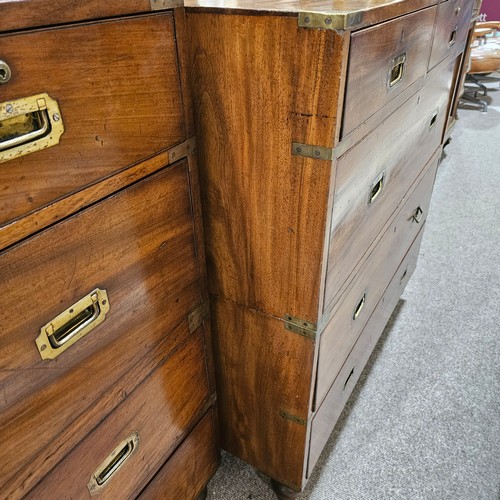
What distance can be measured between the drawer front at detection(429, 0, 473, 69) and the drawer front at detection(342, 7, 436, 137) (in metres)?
0.08

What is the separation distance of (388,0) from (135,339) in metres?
0.65

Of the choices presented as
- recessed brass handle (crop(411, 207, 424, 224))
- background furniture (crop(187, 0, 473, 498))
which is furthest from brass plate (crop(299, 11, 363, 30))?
recessed brass handle (crop(411, 207, 424, 224))

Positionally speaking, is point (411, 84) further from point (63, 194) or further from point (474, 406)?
point (474, 406)

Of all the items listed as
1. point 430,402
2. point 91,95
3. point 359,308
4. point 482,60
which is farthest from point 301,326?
point 482,60

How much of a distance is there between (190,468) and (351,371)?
18.6 inches

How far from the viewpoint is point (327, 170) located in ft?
2.18

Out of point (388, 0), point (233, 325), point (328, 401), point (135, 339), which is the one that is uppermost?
point (388, 0)

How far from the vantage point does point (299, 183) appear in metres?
0.70

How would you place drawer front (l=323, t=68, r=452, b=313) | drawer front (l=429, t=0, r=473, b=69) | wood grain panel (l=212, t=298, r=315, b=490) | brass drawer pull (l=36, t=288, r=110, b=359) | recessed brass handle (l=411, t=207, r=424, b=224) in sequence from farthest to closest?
recessed brass handle (l=411, t=207, r=424, b=224), drawer front (l=429, t=0, r=473, b=69), wood grain panel (l=212, t=298, r=315, b=490), drawer front (l=323, t=68, r=452, b=313), brass drawer pull (l=36, t=288, r=110, b=359)

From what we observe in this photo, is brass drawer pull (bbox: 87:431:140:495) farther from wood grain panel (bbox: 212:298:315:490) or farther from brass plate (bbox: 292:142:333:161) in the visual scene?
brass plate (bbox: 292:142:333:161)

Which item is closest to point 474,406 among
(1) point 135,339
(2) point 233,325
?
(2) point 233,325

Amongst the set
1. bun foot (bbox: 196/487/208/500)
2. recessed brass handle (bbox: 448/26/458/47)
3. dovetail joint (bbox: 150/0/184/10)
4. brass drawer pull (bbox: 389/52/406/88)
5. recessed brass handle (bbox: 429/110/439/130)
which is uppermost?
dovetail joint (bbox: 150/0/184/10)

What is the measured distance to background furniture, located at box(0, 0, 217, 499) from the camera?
0.47 m

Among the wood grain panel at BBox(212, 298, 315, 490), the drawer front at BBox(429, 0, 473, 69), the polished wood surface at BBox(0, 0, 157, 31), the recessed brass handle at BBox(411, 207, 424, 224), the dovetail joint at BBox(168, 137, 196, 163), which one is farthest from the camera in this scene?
the recessed brass handle at BBox(411, 207, 424, 224)
